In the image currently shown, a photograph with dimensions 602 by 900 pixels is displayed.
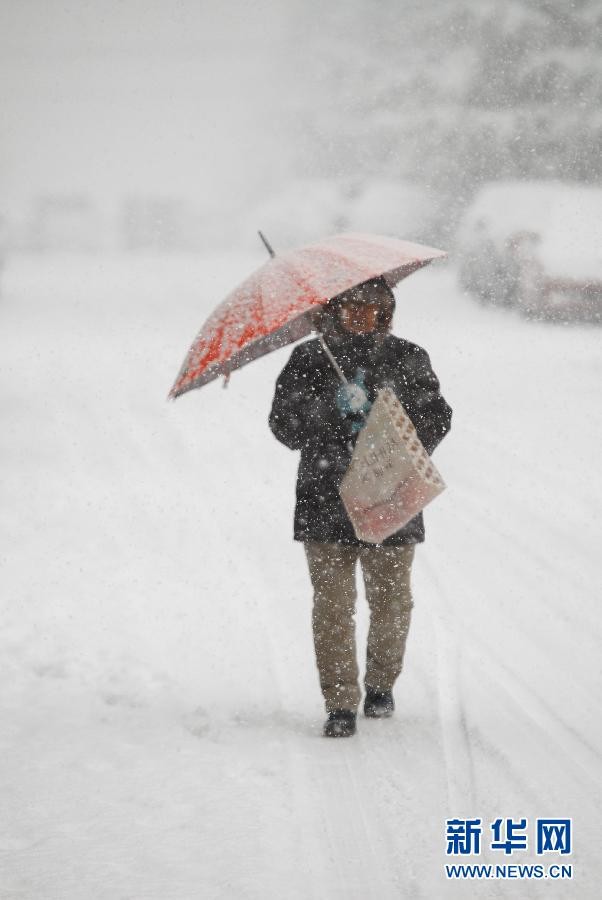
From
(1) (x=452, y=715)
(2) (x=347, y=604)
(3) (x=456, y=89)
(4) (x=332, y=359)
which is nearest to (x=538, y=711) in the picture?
(1) (x=452, y=715)

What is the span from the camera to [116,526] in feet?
21.6

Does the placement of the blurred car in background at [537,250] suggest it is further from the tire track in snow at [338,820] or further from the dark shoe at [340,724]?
the tire track in snow at [338,820]

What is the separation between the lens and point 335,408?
341 cm

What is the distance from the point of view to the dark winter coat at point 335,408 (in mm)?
3432

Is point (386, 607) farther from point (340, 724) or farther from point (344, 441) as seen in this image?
point (344, 441)

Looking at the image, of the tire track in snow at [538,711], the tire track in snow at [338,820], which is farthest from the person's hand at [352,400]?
the tire track in snow at [538,711]

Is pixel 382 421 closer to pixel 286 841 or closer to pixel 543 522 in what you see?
pixel 286 841

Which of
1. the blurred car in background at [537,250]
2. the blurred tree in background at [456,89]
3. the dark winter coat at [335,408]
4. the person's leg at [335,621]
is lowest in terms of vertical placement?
the person's leg at [335,621]

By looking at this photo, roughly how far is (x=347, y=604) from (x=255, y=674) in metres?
0.90

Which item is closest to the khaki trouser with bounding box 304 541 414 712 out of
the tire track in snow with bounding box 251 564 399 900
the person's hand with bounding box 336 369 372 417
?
the tire track in snow with bounding box 251 564 399 900

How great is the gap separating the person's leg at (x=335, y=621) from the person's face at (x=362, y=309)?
0.82 m

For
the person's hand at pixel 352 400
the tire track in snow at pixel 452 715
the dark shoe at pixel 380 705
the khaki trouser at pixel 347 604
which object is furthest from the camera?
the dark shoe at pixel 380 705

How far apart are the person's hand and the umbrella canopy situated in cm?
31

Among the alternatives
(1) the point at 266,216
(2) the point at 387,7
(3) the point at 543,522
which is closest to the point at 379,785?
(3) the point at 543,522
